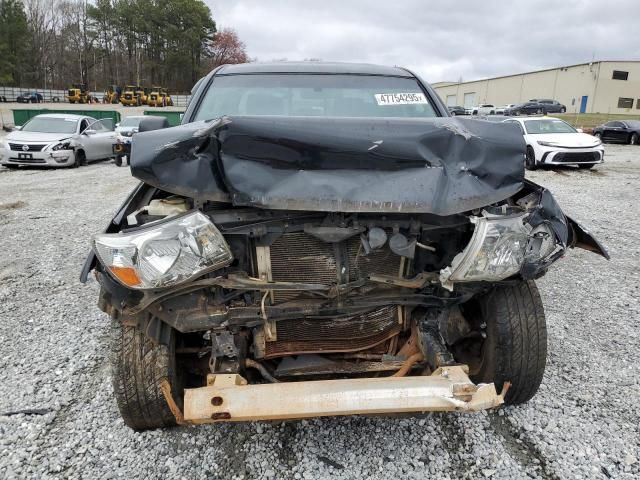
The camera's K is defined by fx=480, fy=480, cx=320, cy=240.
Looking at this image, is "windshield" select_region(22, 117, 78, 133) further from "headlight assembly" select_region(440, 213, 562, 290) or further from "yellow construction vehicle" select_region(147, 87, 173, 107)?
"yellow construction vehicle" select_region(147, 87, 173, 107)

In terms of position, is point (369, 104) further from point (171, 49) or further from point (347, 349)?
point (171, 49)

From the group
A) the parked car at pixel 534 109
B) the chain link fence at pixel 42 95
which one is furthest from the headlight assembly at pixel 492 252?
the chain link fence at pixel 42 95

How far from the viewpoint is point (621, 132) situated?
23094 millimetres

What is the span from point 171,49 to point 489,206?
213ft

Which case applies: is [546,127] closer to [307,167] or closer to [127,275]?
[307,167]

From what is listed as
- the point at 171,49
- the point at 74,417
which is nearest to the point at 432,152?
the point at 74,417

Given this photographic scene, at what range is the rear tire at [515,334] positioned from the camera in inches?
90.4

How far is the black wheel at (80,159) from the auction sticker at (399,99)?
12.1m

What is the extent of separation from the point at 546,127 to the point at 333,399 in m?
13.8

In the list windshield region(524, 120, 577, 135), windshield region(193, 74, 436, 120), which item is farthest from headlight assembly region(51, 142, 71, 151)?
windshield region(524, 120, 577, 135)

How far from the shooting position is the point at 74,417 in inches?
98.3

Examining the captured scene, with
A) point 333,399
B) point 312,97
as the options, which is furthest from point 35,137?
point 333,399

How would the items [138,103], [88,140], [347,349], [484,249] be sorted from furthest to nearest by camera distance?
1. [138,103]
2. [88,140]
3. [347,349]
4. [484,249]

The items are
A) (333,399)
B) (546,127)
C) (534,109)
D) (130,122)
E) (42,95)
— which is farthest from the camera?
(42,95)
